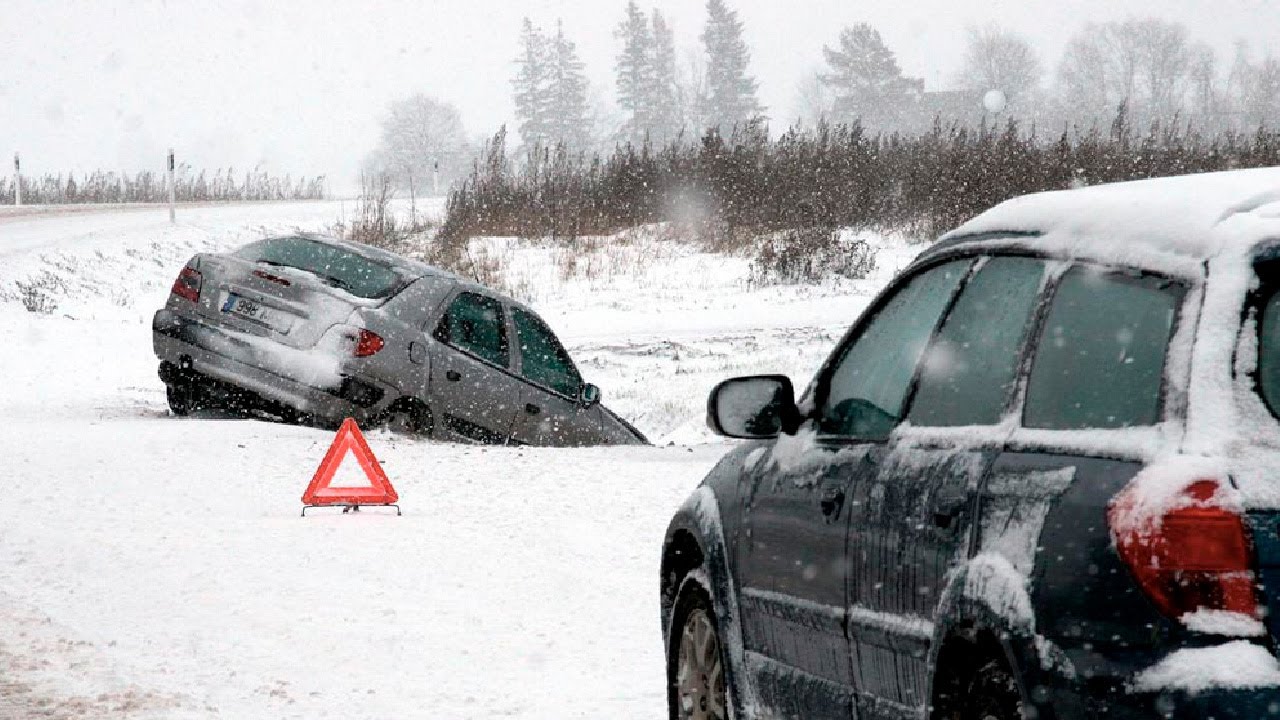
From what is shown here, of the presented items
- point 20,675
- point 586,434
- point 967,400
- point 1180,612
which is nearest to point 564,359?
point 586,434

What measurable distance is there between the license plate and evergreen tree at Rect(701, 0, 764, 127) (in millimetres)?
114444

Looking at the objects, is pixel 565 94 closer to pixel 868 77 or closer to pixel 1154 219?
pixel 868 77

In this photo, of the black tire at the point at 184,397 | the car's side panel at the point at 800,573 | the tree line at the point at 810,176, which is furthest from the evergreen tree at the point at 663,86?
the car's side panel at the point at 800,573

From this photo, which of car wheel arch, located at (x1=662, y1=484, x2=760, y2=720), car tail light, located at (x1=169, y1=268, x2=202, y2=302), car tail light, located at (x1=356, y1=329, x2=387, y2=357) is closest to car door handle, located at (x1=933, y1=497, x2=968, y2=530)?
car wheel arch, located at (x1=662, y1=484, x2=760, y2=720)

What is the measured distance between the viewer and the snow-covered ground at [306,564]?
7277 mm

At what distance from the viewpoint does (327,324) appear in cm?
1443

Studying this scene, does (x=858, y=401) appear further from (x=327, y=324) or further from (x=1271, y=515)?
(x=327, y=324)

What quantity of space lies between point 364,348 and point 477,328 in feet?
3.58

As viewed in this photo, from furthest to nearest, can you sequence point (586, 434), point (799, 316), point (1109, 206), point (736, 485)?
point (799, 316), point (586, 434), point (736, 485), point (1109, 206)

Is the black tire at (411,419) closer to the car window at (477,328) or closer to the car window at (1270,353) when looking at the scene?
the car window at (477,328)

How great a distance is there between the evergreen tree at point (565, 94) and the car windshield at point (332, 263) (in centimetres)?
11644

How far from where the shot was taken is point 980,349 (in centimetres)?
413

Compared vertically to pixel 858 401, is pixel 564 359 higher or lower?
lower

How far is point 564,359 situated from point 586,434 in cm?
65
